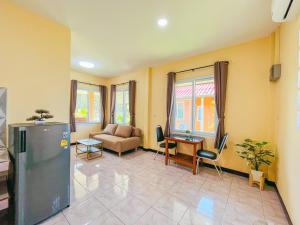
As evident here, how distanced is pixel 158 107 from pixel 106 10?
2.90 metres

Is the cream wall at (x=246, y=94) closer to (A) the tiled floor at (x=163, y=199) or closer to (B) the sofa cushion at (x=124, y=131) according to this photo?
(A) the tiled floor at (x=163, y=199)

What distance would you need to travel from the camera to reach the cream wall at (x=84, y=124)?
5.04 m

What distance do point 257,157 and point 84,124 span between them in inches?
220

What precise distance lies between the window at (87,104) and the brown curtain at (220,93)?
4824mm

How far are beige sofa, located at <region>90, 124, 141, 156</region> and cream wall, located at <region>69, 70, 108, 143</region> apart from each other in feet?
2.29

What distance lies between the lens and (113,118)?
578 cm

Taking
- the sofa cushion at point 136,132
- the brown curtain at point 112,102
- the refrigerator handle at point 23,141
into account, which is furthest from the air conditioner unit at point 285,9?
the brown curtain at point 112,102

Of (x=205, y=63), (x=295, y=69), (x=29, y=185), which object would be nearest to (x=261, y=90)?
(x=295, y=69)

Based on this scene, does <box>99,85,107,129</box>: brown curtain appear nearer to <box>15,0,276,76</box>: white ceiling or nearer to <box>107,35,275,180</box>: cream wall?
<box>15,0,276,76</box>: white ceiling

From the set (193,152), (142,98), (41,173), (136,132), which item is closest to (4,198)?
(41,173)

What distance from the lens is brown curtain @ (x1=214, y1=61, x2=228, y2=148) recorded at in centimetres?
299

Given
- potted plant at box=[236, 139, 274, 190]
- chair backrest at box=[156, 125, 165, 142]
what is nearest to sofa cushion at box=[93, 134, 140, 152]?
chair backrest at box=[156, 125, 165, 142]

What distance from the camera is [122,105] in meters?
5.60

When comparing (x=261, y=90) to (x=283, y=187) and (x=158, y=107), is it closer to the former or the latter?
(x=283, y=187)
